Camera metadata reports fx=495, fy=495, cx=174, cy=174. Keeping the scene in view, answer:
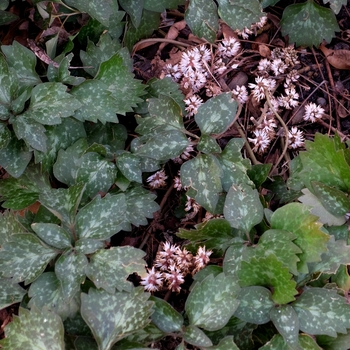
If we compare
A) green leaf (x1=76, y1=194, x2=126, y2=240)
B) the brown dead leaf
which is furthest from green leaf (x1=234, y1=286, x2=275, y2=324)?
the brown dead leaf

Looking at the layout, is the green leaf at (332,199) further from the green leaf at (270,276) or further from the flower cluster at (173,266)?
the flower cluster at (173,266)

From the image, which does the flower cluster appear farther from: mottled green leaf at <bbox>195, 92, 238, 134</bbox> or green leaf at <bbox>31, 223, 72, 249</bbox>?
mottled green leaf at <bbox>195, 92, 238, 134</bbox>

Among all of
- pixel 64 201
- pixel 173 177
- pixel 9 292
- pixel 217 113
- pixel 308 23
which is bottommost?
pixel 9 292

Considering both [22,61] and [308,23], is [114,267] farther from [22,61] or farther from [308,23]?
[308,23]

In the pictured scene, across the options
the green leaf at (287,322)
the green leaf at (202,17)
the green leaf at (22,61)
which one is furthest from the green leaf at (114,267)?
the green leaf at (202,17)

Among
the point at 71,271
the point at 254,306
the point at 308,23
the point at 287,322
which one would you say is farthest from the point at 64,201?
the point at 308,23

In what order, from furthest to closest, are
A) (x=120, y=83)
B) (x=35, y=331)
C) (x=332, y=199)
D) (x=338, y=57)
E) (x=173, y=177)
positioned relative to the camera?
(x=338, y=57) → (x=173, y=177) → (x=120, y=83) → (x=332, y=199) → (x=35, y=331)
